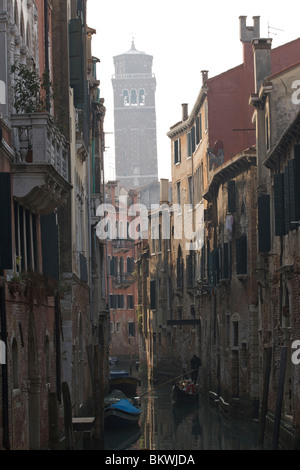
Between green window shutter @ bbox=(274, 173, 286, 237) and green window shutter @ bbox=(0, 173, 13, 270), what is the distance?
28.7 feet

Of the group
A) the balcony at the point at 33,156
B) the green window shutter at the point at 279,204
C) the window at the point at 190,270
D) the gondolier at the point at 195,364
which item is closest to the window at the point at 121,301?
the window at the point at 190,270

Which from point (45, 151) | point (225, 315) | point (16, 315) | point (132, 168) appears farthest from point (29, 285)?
point (132, 168)

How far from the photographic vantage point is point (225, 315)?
3412 centimetres

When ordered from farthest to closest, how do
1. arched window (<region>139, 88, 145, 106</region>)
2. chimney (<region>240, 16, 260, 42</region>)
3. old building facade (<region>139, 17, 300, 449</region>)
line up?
1. arched window (<region>139, 88, 145, 106</region>)
2. chimney (<region>240, 16, 260, 42</region>)
3. old building facade (<region>139, 17, 300, 449</region>)

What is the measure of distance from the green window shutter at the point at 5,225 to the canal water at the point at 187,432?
33.4ft

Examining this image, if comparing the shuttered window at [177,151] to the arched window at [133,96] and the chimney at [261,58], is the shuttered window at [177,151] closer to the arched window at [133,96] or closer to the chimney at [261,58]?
the chimney at [261,58]

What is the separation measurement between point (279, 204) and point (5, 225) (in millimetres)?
8789

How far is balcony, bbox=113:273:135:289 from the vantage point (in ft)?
229

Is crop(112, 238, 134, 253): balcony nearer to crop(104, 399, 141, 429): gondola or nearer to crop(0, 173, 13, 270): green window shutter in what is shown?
crop(104, 399, 141, 429): gondola

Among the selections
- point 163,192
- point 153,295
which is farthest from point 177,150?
point 153,295

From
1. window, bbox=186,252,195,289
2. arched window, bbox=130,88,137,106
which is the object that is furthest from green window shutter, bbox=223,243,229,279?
arched window, bbox=130,88,137,106

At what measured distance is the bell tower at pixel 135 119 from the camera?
→ 137 m

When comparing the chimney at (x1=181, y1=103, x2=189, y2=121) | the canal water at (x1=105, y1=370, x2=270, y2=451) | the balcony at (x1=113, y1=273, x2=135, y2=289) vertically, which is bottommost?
the canal water at (x1=105, y1=370, x2=270, y2=451)

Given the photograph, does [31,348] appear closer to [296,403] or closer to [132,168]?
[296,403]
